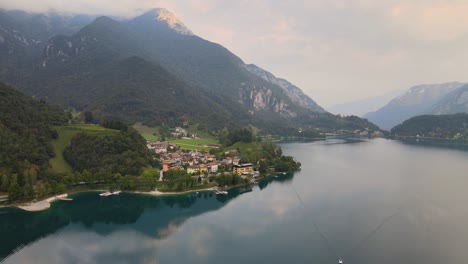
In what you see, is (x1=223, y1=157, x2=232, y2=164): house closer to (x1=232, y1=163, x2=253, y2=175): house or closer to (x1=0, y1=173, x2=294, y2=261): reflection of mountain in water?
(x1=232, y1=163, x2=253, y2=175): house

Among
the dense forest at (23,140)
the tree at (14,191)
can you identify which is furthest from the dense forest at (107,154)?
the tree at (14,191)

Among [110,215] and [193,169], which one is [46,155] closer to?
[110,215]

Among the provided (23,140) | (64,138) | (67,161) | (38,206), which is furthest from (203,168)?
(23,140)

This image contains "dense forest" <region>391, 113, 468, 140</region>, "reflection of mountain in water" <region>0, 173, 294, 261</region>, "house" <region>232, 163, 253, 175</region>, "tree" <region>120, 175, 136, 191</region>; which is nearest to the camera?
"reflection of mountain in water" <region>0, 173, 294, 261</region>

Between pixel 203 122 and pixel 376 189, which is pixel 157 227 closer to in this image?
pixel 376 189

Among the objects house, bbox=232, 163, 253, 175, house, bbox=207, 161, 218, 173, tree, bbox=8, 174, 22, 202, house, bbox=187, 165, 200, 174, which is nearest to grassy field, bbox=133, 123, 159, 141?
house, bbox=207, 161, 218, 173

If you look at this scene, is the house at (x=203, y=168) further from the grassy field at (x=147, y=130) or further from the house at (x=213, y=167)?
the grassy field at (x=147, y=130)

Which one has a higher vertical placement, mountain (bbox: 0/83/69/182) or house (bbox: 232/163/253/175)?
mountain (bbox: 0/83/69/182)

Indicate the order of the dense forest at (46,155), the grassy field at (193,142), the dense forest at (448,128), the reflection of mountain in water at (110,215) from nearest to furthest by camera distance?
1. the reflection of mountain in water at (110,215)
2. the dense forest at (46,155)
3. the grassy field at (193,142)
4. the dense forest at (448,128)
